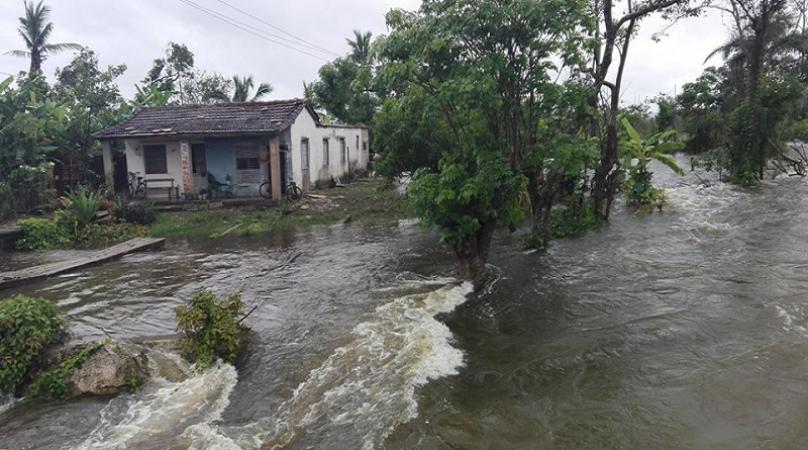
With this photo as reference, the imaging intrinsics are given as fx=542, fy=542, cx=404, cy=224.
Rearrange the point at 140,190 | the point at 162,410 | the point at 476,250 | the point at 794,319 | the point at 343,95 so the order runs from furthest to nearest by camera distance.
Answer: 1. the point at 343,95
2. the point at 140,190
3. the point at 476,250
4. the point at 794,319
5. the point at 162,410

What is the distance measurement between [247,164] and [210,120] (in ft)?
6.66

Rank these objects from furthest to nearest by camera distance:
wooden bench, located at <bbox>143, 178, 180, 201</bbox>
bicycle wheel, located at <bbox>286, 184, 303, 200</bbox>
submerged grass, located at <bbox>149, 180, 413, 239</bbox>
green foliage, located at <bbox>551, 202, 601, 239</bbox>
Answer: bicycle wheel, located at <bbox>286, 184, 303, 200</bbox>
wooden bench, located at <bbox>143, 178, 180, 201</bbox>
submerged grass, located at <bbox>149, 180, 413, 239</bbox>
green foliage, located at <bbox>551, 202, 601, 239</bbox>

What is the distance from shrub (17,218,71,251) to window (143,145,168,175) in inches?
212

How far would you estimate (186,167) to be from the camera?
18906 millimetres

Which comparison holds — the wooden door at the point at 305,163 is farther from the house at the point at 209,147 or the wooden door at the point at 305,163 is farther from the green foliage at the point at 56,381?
the green foliage at the point at 56,381

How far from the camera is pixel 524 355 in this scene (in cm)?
700

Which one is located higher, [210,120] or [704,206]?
[210,120]

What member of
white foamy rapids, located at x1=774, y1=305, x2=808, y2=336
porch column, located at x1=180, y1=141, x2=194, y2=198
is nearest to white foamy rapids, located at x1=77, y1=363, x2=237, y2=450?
white foamy rapids, located at x1=774, y1=305, x2=808, y2=336

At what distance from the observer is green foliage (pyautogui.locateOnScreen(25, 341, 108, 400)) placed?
609 cm

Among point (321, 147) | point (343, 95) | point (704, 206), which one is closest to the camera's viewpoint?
point (704, 206)

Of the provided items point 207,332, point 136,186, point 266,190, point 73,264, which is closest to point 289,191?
point 266,190

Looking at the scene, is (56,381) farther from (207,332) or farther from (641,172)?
(641,172)

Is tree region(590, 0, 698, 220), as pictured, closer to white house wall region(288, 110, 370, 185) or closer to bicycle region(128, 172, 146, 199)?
white house wall region(288, 110, 370, 185)

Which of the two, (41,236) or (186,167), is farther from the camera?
(186,167)
